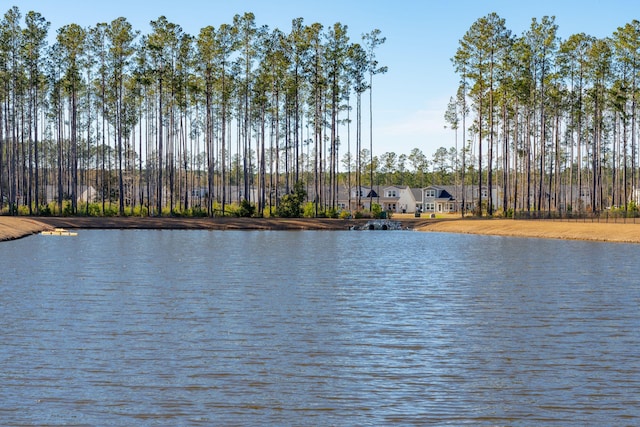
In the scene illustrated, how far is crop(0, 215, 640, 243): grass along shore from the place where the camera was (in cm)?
6812

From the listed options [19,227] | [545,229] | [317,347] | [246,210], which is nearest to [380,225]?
[246,210]

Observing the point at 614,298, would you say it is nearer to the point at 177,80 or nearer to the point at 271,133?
the point at 177,80

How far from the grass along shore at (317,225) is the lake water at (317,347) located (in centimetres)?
3452

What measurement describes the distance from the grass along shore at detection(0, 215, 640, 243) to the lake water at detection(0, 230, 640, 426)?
3452 cm

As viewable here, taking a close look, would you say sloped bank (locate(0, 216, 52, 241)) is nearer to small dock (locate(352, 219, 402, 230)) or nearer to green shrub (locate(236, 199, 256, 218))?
green shrub (locate(236, 199, 256, 218))

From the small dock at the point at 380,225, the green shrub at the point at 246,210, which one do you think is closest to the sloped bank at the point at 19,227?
the green shrub at the point at 246,210

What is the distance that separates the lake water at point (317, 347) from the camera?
12.0 meters

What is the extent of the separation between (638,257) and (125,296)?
103 ft

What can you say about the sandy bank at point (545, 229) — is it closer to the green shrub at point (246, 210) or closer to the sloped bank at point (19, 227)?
the green shrub at point (246, 210)

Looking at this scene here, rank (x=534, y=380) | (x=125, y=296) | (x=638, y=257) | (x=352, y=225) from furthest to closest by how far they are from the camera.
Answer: (x=352, y=225), (x=638, y=257), (x=125, y=296), (x=534, y=380)

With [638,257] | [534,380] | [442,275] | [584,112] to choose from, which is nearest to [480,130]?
[584,112]

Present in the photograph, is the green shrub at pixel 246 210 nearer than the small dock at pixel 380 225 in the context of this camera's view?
No

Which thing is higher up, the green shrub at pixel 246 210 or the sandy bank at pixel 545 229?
the green shrub at pixel 246 210

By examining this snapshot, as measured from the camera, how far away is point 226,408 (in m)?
12.0
